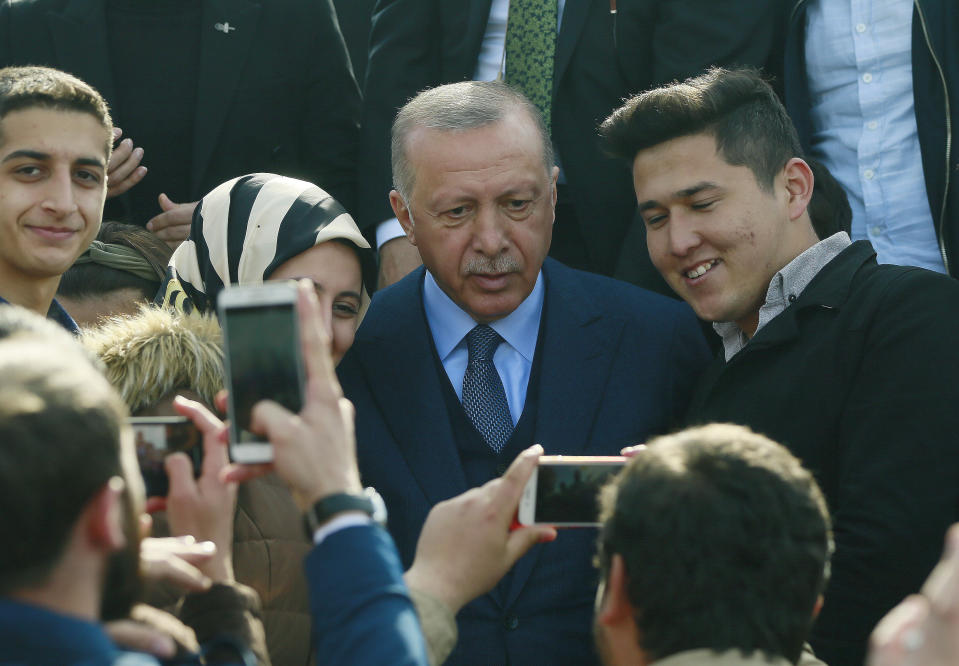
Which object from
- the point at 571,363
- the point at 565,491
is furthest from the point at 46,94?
the point at 565,491

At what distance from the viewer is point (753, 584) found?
2043 mm

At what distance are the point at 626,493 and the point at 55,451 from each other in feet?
3.27

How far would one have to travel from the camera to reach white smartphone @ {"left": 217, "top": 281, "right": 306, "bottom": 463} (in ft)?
6.56

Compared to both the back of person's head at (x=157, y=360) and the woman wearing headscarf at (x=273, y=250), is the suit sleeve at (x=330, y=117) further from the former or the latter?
the back of person's head at (x=157, y=360)

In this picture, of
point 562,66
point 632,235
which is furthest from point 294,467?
point 562,66

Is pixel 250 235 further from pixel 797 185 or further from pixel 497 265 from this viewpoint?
pixel 797 185


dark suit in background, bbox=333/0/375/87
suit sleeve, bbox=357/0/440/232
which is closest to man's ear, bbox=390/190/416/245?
suit sleeve, bbox=357/0/440/232

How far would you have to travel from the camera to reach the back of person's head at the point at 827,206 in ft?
12.5

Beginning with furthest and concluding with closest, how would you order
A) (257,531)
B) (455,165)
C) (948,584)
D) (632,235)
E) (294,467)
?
(632,235), (455,165), (257,531), (294,467), (948,584)

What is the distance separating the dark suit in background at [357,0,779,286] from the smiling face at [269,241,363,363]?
1.00 metres

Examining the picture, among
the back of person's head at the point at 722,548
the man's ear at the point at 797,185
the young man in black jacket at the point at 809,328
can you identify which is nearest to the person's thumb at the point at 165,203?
the young man in black jacket at the point at 809,328

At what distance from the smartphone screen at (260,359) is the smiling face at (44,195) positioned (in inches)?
78.8

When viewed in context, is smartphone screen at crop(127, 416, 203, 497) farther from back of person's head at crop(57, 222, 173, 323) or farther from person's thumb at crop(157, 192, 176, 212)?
person's thumb at crop(157, 192, 176, 212)

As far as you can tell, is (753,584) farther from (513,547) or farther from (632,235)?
(632,235)
